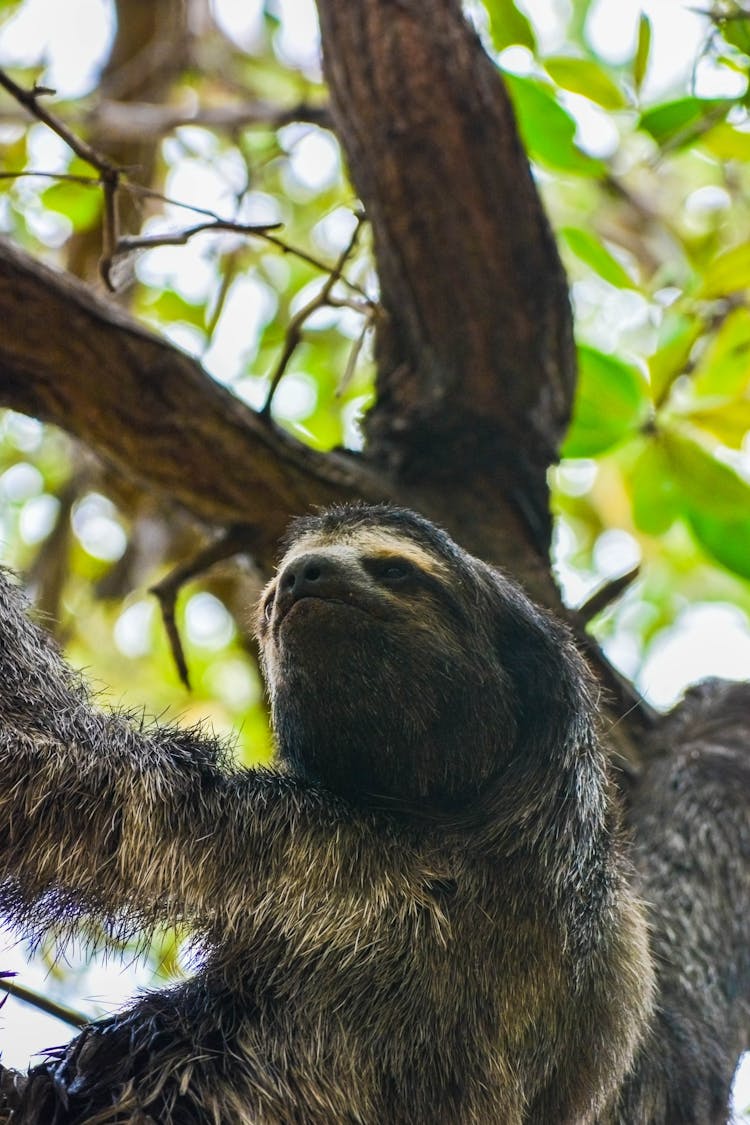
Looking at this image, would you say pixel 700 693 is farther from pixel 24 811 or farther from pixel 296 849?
pixel 24 811

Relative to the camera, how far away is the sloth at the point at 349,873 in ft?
14.5

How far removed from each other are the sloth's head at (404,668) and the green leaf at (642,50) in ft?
9.36

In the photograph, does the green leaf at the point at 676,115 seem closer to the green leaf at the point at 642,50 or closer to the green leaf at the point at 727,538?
the green leaf at the point at 642,50

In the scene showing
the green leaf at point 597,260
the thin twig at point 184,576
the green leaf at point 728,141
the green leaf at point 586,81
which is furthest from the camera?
the green leaf at point 597,260

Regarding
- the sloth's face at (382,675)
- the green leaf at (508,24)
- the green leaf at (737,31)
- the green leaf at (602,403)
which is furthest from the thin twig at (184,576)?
the green leaf at (737,31)

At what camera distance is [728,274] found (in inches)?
276

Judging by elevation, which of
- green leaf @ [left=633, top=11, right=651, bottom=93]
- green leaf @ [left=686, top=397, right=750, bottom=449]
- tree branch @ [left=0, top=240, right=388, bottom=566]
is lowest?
tree branch @ [left=0, top=240, right=388, bottom=566]

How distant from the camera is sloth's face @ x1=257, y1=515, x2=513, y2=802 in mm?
4895

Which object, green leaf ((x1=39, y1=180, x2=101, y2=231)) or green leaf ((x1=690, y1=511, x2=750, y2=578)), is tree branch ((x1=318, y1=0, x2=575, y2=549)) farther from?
green leaf ((x1=39, y1=180, x2=101, y2=231))

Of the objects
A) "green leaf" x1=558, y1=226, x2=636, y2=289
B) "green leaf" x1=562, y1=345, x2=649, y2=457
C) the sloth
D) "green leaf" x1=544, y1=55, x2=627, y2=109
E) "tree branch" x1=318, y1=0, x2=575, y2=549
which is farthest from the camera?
"green leaf" x1=558, y1=226, x2=636, y2=289

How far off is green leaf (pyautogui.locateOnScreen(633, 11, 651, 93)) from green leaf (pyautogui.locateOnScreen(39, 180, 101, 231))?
3.37 metres

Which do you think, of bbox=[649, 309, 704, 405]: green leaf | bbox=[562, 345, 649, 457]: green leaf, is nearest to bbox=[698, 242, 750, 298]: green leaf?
bbox=[649, 309, 704, 405]: green leaf

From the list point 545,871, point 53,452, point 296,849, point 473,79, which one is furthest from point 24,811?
point 53,452

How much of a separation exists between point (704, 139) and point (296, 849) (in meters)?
4.83
